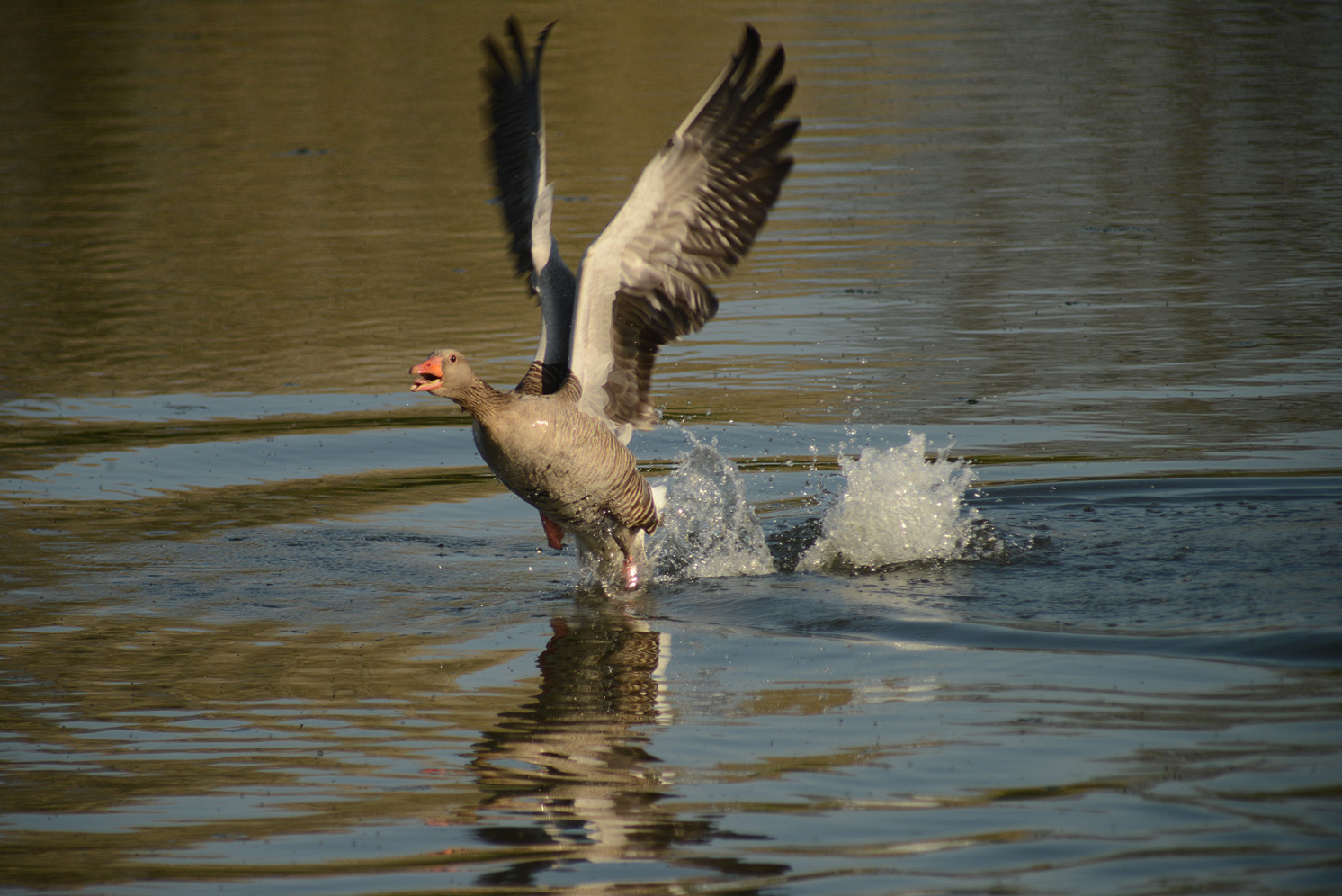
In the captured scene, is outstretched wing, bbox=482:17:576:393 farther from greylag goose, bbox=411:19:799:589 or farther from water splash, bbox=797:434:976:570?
water splash, bbox=797:434:976:570

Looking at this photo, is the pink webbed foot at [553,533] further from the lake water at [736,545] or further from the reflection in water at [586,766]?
the reflection in water at [586,766]

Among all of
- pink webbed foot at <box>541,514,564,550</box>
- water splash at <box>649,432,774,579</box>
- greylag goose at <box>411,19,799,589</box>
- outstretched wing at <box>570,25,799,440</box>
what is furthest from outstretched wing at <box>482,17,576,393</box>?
water splash at <box>649,432,774,579</box>

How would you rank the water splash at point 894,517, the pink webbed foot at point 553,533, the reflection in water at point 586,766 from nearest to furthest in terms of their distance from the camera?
1. the reflection in water at point 586,766
2. the water splash at point 894,517
3. the pink webbed foot at point 553,533

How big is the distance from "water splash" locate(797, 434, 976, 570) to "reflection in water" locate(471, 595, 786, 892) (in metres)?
1.18

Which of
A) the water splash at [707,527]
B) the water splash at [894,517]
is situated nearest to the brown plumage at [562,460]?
the water splash at [707,527]

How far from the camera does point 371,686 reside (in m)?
5.89

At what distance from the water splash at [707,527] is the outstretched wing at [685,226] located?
2.62 feet

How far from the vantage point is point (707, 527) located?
25.1 feet

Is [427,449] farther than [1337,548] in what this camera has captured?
Yes

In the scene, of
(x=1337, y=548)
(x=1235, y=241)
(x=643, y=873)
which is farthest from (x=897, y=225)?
(x=643, y=873)

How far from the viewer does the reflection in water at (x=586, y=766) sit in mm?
4445

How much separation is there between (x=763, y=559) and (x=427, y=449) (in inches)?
121

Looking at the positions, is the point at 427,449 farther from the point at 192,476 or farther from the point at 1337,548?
the point at 1337,548

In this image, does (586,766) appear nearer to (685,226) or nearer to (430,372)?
(430,372)
